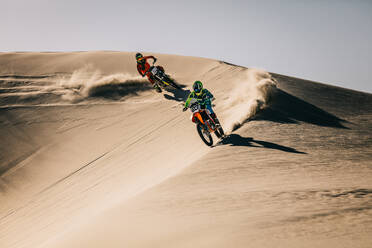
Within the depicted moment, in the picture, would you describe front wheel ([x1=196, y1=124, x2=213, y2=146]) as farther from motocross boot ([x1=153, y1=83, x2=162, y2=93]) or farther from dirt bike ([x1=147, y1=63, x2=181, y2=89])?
motocross boot ([x1=153, y1=83, x2=162, y2=93])

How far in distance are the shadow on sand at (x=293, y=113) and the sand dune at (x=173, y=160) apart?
0.06 metres

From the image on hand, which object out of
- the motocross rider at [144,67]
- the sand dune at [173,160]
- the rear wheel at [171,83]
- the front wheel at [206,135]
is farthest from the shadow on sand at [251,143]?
the motocross rider at [144,67]

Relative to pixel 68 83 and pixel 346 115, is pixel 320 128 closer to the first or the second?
pixel 346 115

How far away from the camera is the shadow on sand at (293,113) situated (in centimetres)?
808

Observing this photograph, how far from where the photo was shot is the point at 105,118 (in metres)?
11.1

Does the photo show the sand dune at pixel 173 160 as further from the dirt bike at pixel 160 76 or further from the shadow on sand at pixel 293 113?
the dirt bike at pixel 160 76

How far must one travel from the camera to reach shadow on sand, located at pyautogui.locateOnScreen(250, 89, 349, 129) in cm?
808

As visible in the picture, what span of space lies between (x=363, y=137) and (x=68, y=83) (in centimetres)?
1228

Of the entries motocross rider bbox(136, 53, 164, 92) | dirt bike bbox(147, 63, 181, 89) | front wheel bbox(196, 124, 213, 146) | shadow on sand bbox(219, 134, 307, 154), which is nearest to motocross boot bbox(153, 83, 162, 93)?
motocross rider bbox(136, 53, 164, 92)

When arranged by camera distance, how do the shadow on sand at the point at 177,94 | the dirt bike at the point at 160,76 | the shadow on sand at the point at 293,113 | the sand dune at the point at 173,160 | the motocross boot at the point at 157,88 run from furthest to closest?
the motocross boot at the point at 157,88 < the shadow on sand at the point at 177,94 < the dirt bike at the point at 160,76 < the shadow on sand at the point at 293,113 < the sand dune at the point at 173,160

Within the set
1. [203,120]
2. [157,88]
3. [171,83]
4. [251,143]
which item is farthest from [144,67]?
[251,143]

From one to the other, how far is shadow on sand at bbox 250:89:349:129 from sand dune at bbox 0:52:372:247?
6 cm

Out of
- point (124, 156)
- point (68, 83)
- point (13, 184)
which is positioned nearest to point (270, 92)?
point (124, 156)

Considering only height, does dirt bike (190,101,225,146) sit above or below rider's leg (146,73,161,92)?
below
